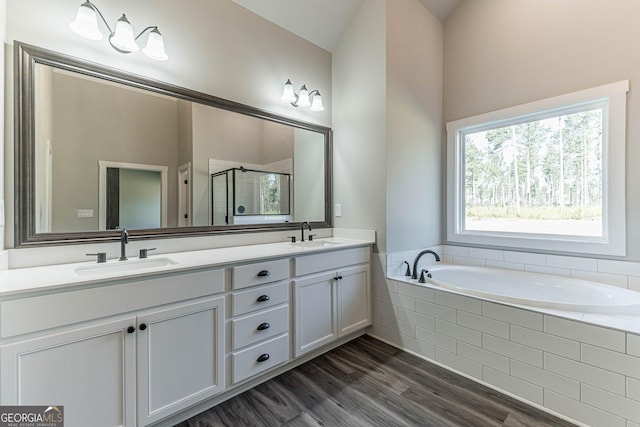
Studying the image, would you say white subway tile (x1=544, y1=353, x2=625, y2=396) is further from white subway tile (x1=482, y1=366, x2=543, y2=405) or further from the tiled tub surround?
white subway tile (x1=482, y1=366, x2=543, y2=405)

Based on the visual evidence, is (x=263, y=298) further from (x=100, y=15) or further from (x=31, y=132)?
(x=100, y=15)

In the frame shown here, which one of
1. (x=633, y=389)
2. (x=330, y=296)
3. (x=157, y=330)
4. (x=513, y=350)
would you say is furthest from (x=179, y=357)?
(x=633, y=389)

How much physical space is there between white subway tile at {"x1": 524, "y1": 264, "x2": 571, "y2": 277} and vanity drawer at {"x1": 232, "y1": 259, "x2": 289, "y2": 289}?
6.96 ft

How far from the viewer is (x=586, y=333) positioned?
1516 mm

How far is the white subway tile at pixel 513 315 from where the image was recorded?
1.69m

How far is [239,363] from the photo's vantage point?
1705mm

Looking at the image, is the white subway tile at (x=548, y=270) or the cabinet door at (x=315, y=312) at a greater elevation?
the white subway tile at (x=548, y=270)

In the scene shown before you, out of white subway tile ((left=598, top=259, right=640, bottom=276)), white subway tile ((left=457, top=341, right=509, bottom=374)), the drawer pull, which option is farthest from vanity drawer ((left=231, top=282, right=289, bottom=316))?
white subway tile ((left=598, top=259, right=640, bottom=276))

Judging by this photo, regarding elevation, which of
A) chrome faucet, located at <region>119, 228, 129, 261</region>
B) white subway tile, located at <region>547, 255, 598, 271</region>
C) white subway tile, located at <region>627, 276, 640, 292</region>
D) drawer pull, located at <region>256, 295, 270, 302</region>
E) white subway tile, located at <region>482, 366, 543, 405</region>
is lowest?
white subway tile, located at <region>482, 366, 543, 405</region>

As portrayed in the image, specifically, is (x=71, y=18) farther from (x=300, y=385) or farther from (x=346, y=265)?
(x=300, y=385)

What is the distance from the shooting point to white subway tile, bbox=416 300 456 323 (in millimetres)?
2050

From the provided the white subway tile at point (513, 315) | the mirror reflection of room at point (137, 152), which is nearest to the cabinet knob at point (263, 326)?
the mirror reflection of room at point (137, 152)

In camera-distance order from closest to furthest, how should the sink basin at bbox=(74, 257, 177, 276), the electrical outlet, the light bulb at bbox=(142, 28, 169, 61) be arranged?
1. the sink basin at bbox=(74, 257, 177, 276)
2. the electrical outlet
3. the light bulb at bbox=(142, 28, 169, 61)

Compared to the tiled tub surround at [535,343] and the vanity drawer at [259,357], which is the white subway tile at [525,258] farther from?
the vanity drawer at [259,357]
